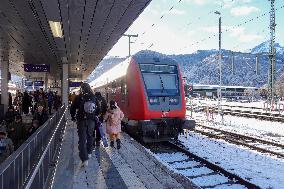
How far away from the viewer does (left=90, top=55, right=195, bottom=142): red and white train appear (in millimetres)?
12094

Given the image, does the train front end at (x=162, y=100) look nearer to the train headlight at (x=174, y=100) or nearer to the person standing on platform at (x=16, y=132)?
the train headlight at (x=174, y=100)

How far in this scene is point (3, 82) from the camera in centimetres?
2102

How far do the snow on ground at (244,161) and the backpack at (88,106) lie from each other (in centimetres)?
375

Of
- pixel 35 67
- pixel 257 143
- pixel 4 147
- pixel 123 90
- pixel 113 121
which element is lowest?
pixel 257 143

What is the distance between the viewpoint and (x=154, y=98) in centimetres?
1234

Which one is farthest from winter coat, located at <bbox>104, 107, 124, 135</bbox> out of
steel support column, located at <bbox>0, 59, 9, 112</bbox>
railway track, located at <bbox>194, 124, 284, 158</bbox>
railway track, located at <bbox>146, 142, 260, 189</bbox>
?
steel support column, located at <bbox>0, 59, 9, 112</bbox>

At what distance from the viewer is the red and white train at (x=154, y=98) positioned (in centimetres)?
1209

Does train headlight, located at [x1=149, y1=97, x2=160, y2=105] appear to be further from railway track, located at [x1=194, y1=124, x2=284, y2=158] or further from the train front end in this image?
railway track, located at [x1=194, y1=124, x2=284, y2=158]

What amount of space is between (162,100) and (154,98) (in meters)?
0.34

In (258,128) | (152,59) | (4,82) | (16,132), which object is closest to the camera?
(16,132)

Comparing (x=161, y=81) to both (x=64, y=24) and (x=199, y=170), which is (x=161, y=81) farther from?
(x=199, y=170)

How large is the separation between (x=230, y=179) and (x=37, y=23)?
746 cm

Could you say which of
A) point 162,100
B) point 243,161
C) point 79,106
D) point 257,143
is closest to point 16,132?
point 79,106

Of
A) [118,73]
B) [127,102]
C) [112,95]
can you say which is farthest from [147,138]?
[112,95]
